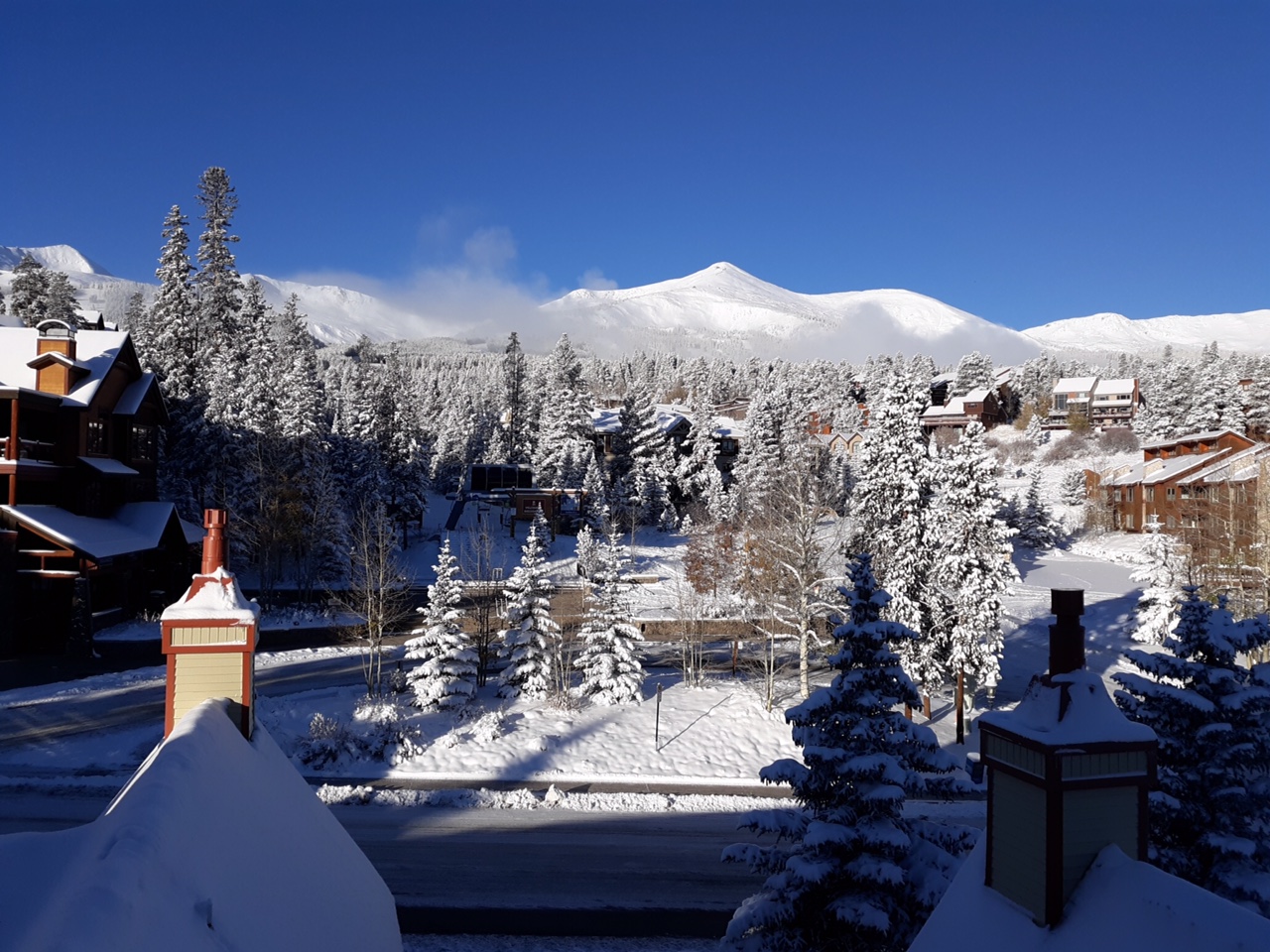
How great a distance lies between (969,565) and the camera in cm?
2530

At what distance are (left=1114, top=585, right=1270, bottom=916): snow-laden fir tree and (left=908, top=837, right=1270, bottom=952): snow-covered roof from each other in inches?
177

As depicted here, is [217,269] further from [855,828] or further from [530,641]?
[855,828]

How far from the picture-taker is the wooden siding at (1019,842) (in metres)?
5.22

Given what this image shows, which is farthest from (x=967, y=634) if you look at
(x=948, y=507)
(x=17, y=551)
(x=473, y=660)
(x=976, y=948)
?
(x=17, y=551)

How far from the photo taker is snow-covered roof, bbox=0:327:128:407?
105 ft

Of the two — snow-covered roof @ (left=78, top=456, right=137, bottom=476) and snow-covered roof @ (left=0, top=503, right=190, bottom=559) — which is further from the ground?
snow-covered roof @ (left=78, top=456, right=137, bottom=476)

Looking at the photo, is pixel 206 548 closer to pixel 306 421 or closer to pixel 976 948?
pixel 976 948

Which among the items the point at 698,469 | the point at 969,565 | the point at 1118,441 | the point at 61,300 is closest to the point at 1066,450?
the point at 1118,441

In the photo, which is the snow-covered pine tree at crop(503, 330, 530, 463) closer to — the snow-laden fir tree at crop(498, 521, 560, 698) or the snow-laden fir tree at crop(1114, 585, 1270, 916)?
the snow-laden fir tree at crop(498, 521, 560, 698)

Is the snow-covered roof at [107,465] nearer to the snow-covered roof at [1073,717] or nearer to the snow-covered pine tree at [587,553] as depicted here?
the snow-covered pine tree at [587,553]

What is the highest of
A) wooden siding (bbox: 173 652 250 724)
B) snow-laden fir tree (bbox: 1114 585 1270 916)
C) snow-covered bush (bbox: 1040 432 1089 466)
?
snow-covered bush (bbox: 1040 432 1089 466)

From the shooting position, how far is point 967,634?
24891mm

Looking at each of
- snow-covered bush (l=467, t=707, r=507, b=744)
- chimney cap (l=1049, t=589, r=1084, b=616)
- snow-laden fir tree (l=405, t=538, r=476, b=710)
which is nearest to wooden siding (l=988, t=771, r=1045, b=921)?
chimney cap (l=1049, t=589, r=1084, b=616)

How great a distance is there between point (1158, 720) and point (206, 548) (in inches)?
436
